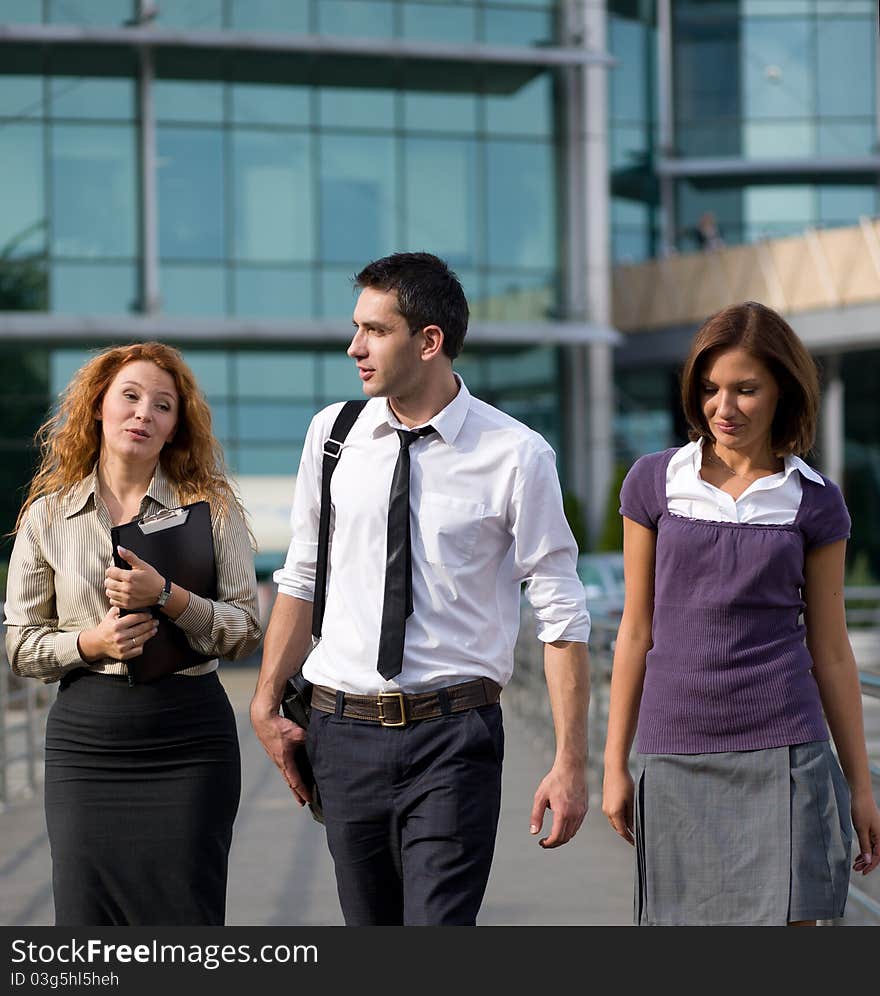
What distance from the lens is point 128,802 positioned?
3.85 meters

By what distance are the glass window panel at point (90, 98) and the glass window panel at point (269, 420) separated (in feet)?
17.5

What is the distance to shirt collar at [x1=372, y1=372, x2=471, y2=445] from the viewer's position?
3.80 m

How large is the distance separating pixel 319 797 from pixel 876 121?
3681 cm

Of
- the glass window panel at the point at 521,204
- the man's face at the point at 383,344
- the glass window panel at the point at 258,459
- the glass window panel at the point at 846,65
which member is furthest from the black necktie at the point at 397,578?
the glass window panel at the point at 846,65

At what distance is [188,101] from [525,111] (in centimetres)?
599

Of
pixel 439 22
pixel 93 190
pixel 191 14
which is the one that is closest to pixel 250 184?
pixel 93 190

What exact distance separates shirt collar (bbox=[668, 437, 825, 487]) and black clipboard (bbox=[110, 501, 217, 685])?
3.77 feet

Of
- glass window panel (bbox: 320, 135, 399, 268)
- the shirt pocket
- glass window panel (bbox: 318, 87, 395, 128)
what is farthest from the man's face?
glass window panel (bbox: 318, 87, 395, 128)

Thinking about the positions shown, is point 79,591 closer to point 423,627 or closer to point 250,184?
point 423,627

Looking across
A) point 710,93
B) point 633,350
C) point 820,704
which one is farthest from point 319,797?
point 710,93

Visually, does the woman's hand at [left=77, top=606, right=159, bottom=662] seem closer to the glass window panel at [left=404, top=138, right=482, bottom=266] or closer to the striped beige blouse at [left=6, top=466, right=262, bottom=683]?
the striped beige blouse at [left=6, top=466, right=262, bottom=683]

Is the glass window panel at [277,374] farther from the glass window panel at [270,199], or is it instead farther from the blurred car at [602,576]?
the blurred car at [602,576]

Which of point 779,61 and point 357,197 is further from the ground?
point 779,61

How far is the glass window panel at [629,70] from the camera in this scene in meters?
34.2
